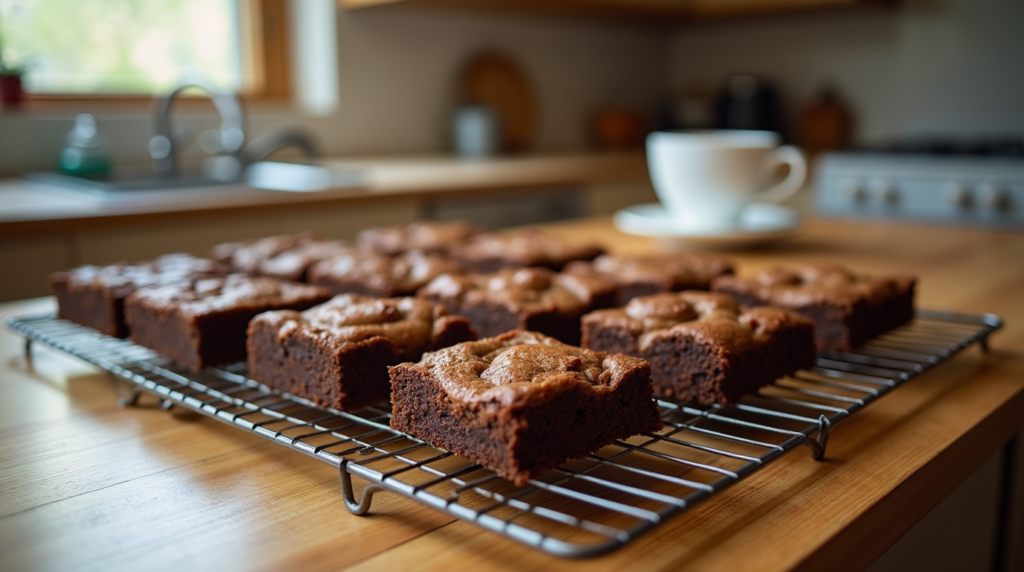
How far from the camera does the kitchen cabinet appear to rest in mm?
3463

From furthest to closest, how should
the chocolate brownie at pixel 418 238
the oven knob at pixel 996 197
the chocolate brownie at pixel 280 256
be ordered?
the oven knob at pixel 996 197 < the chocolate brownie at pixel 418 238 < the chocolate brownie at pixel 280 256

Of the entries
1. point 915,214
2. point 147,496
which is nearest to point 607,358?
point 147,496

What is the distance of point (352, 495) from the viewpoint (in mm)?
653

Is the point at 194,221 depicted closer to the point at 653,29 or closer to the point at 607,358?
the point at 607,358

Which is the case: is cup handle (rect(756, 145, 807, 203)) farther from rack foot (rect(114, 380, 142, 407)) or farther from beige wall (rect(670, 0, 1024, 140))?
beige wall (rect(670, 0, 1024, 140))

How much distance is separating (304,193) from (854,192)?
166cm

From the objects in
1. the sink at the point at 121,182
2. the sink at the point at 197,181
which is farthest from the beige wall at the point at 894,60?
the sink at the point at 121,182

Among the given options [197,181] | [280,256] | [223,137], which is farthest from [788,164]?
[223,137]

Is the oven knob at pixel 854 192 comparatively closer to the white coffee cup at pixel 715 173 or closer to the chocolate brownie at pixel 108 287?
the white coffee cup at pixel 715 173

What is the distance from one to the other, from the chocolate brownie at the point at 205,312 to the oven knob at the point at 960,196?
202 cm

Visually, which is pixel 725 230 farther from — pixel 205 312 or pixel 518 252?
pixel 205 312

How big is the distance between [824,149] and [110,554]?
3.89m

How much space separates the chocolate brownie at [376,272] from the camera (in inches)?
46.5

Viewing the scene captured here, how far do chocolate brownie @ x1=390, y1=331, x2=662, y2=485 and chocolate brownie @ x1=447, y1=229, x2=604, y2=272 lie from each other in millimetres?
613
